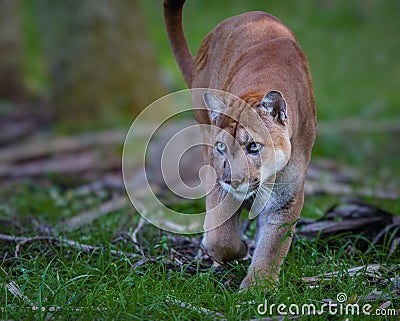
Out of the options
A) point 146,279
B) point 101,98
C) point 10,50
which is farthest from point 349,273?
point 10,50

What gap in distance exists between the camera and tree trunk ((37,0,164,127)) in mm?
10523

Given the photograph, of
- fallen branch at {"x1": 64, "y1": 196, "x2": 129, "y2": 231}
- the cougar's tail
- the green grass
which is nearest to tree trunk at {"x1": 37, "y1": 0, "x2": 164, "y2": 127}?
fallen branch at {"x1": 64, "y1": 196, "x2": 129, "y2": 231}

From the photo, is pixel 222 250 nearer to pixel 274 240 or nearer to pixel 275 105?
pixel 274 240

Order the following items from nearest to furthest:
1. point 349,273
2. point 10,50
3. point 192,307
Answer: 1. point 192,307
2. point 349,273
3. point 10,50

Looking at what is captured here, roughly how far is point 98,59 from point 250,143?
271 inches

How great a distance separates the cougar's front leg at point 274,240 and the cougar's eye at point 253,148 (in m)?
0.52

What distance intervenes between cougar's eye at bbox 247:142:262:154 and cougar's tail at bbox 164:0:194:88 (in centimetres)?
158

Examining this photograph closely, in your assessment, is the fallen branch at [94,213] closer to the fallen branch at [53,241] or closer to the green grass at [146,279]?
the green grass at [146,279]

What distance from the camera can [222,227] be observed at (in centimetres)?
450

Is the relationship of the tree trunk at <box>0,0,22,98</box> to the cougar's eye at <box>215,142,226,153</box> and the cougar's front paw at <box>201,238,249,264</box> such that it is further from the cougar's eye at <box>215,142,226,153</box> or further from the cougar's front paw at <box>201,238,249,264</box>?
the cougar's eye at <box>215,142,226,153</box>

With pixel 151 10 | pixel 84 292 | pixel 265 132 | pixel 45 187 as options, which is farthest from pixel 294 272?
pixel 151 10

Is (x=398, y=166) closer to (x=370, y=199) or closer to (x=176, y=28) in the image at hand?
(x=370, y=199)

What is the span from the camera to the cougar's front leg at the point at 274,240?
4309 millimetres

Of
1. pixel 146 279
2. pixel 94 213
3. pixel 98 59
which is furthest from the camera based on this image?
pixel 98 59
